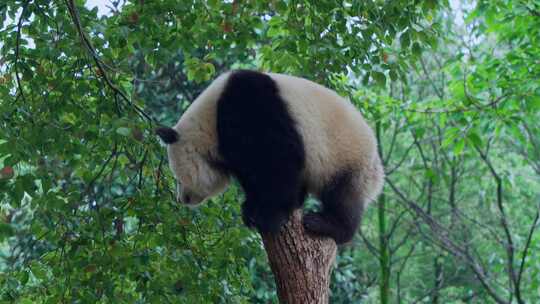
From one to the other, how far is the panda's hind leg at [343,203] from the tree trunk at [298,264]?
0.26 m

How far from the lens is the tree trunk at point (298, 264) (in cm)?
366

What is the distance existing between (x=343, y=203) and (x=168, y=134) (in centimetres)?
113

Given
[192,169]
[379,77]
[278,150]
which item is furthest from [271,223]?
[379,77]

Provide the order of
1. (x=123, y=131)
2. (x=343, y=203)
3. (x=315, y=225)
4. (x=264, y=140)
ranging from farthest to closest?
(x=343, y=203)
(x=264, y=140)
(x=315, y=225)
(x=123, y=131)

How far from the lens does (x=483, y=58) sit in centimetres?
742

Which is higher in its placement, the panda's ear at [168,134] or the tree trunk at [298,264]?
the panda's ear at [168,134]

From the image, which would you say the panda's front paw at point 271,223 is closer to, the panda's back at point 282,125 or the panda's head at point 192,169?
the panda's back at point 282,125

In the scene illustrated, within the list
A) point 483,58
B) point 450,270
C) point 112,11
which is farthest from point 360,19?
point 450,270

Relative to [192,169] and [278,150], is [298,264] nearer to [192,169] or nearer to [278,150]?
[278,150]

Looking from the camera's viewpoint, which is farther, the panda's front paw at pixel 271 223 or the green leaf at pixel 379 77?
the green leaf at pixel 379 77

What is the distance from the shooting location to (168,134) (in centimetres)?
399

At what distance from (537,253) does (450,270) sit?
5098 mm

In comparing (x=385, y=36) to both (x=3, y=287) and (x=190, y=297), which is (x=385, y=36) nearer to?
(x=190, y=297)

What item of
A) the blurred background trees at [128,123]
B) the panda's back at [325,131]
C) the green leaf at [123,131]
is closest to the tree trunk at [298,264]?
the blurred background trees at [128,123]
